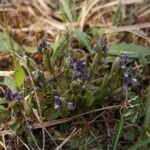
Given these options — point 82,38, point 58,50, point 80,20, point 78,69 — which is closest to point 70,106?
point 78,69

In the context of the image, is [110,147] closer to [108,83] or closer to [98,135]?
[98,135]

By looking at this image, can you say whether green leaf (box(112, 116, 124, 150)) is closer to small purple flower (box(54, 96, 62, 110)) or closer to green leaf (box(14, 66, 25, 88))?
small purple flower (box(54, 96, 62, 110))

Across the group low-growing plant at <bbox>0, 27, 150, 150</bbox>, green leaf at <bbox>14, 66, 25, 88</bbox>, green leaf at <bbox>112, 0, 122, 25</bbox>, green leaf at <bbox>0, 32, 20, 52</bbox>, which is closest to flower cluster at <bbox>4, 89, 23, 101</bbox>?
low-growing plant at <bbox>0, 27, 150, 150</bbox>

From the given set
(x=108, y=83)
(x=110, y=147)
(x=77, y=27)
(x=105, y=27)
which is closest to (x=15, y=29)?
(x=77, y=27)

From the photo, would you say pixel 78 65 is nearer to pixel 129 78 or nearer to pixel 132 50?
pixel 129 78

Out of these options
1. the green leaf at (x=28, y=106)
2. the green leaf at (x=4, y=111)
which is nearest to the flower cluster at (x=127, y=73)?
the green leaf at (x=28, y=106)

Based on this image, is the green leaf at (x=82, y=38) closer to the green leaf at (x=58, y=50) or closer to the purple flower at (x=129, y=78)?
the green leaf at (x=58, y=50)
